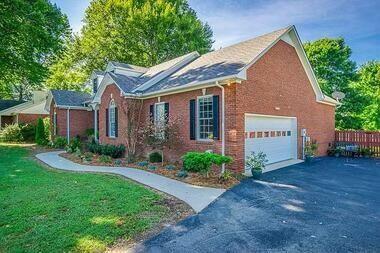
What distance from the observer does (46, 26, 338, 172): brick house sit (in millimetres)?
9359

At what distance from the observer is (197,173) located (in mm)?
9344

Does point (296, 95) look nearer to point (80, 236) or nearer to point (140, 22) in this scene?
point (80, 236)

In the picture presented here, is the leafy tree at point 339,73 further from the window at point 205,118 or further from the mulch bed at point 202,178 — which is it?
the mulch bed at point 202,178

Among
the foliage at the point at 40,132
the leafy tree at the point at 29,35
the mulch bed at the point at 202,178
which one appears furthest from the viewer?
the foliage at the point at 40,132

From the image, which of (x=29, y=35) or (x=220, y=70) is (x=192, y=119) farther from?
(x=29, y=35)

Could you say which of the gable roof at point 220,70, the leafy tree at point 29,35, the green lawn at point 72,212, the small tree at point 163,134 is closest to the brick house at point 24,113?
the leafy tree at point 29,35

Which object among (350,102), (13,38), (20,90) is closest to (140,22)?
(13,38)

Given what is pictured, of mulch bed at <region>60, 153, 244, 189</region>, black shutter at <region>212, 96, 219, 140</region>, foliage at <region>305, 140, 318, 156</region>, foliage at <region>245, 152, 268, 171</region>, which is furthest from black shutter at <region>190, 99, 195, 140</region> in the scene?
foliage at <region>305, 140, 318, 156</region>

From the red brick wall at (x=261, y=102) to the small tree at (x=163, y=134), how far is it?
336 millimetres

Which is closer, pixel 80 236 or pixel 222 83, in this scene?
pixel 80 236

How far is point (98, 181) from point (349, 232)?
703 cm

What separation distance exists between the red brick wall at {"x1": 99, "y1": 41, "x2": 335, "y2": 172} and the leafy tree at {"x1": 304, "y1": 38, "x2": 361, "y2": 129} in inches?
344

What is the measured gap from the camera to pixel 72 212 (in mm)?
5285

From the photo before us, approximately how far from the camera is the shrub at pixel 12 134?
938 inches
